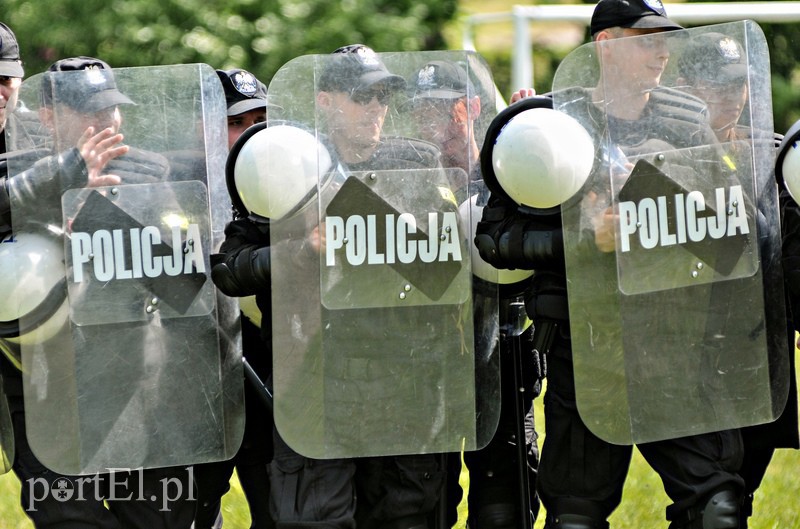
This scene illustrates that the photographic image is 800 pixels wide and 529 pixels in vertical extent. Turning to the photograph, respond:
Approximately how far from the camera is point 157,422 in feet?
13.2

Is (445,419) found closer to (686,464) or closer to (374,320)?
(374,320)

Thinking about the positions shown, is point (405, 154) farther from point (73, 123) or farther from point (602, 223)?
point (73, 123)

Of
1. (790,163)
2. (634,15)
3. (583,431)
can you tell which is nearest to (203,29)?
(634,15)

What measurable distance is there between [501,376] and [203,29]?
9839 mm

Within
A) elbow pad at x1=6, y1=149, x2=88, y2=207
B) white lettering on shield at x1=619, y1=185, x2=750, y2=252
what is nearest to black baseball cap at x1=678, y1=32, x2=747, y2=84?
white lettering on shield at x1=619, y1=185, x2=750, y2=252

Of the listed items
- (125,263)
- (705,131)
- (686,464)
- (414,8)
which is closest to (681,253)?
(705,131)

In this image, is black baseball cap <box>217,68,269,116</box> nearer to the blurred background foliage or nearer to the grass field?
the grass field

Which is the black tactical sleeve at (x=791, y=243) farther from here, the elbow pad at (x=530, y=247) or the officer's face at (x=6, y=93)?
the officer's face at (x=6, y=93)

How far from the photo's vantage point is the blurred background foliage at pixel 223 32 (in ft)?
43.6

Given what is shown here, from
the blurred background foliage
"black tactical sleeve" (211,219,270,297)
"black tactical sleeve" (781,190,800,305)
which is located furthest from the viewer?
the blurred background foliage

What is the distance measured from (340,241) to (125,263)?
26.7 inches

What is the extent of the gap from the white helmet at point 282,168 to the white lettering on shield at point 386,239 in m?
0.13

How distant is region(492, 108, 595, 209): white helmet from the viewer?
3.67 metres

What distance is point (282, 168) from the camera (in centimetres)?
379
